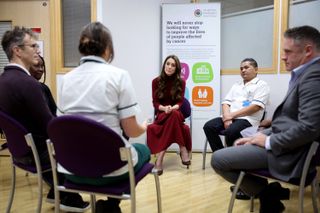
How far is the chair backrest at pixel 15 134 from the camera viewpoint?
1763 millimetres

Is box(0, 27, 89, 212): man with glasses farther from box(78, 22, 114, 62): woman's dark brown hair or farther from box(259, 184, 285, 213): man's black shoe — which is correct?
box(259, 184, 285, 213): man's black shoe

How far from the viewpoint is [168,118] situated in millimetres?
3541

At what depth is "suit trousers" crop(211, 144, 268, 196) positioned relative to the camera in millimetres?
1834

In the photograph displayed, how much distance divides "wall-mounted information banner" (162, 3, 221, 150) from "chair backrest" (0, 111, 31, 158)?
9.04 ft

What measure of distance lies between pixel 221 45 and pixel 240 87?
1.16m

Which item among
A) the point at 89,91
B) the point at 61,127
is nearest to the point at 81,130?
the point at 61,127

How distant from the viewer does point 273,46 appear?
13.0 ft

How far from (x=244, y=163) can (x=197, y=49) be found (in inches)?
108

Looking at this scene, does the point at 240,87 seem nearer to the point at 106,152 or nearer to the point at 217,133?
the point at 217,133

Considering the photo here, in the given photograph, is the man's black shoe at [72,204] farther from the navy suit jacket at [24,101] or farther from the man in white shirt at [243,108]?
the man in white shirt at [243,108]

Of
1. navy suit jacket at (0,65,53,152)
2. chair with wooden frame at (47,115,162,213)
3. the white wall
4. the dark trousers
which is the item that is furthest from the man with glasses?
the white wall

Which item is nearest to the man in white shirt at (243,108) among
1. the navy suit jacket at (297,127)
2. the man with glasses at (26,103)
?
the navy suit jacket at (297,127)

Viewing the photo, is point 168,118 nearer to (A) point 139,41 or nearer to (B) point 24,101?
(A) point 139,41

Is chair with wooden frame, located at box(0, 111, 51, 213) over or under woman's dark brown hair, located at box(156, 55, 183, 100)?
under
